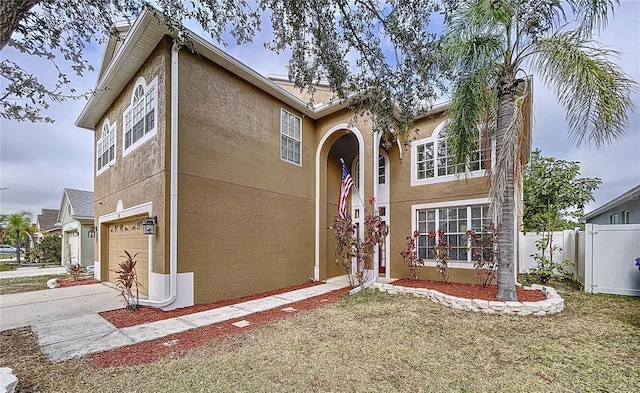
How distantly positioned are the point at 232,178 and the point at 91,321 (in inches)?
175

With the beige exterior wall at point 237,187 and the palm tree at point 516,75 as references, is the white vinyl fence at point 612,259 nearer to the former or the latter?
the beige exterior wall at point 237,187

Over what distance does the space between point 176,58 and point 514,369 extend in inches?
348

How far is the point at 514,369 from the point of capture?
13.0ft

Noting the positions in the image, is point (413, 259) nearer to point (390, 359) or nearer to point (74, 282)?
point (390, 359)

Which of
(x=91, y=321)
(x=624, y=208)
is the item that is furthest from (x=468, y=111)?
(x=624, y=208)

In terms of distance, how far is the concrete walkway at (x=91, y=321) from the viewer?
196 inches

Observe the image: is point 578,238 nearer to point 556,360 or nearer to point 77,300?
point 556,360

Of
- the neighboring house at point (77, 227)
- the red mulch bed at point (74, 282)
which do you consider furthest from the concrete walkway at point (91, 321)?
the neighboring house at point (77, 227)

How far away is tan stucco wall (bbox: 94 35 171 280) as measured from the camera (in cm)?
707

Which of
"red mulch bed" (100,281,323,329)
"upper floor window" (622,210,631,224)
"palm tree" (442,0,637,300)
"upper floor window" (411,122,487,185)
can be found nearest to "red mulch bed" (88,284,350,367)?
"red mulch bed" (100,281,323,329)

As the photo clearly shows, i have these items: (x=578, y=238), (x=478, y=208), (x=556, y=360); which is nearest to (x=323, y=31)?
(x=556, y=360)

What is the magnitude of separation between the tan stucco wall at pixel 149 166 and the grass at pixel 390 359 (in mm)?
2976

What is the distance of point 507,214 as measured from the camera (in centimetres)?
654

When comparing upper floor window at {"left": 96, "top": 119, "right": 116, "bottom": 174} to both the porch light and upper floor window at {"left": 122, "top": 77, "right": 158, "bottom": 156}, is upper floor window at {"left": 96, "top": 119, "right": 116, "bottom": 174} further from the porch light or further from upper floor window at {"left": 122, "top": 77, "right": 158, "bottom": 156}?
the porch light
